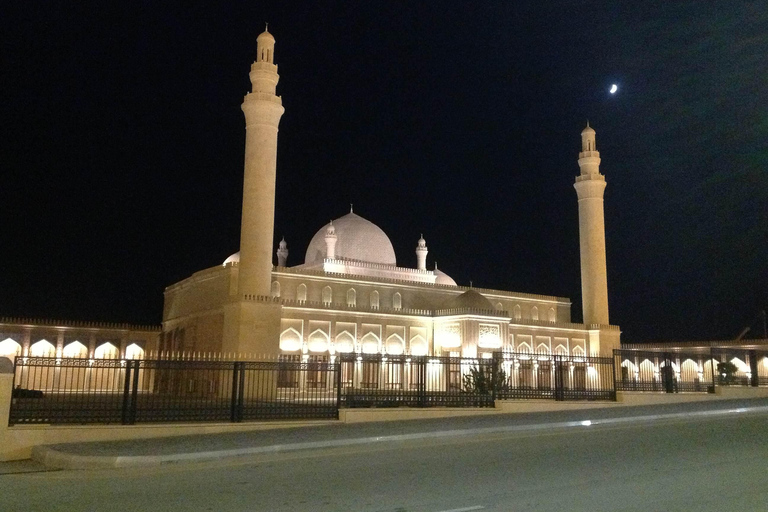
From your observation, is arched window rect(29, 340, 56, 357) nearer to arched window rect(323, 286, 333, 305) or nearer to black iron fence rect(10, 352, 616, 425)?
arched window rect(323, 286, 333, 305)

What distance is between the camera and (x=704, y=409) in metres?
14.8

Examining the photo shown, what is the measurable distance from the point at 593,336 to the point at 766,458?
25404mm

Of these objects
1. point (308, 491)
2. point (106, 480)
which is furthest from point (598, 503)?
point (106, 480)

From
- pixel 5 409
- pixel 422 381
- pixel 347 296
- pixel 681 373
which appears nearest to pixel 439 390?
pixel 422 381

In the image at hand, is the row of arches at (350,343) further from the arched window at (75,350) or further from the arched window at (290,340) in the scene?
the arched window at (75,350)

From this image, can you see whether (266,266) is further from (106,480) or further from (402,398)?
(106,480)

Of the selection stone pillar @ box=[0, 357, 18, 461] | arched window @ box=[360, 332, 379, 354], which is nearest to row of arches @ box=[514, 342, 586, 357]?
arched window @ box=[360, 332, 379, 354]

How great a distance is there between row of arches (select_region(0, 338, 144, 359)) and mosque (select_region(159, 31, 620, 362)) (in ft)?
5.80

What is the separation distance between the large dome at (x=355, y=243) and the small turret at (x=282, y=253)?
355cm

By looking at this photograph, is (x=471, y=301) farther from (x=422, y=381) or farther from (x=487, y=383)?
(x=422, y=381)

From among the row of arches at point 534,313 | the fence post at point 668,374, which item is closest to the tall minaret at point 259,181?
the fence post at point 668,374

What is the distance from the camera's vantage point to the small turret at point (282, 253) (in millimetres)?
37438

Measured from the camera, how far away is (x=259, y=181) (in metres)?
23.0

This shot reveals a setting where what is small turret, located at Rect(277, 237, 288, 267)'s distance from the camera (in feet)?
123
